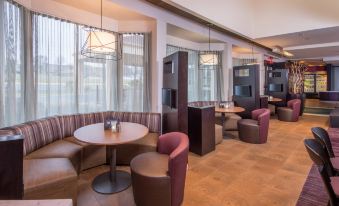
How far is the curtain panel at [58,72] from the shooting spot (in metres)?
2.79

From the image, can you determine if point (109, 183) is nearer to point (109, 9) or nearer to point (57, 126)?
point (57, 126)

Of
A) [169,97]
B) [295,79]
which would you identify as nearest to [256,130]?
[169,97]

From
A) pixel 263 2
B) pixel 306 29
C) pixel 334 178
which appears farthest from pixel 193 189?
pixel 263 2

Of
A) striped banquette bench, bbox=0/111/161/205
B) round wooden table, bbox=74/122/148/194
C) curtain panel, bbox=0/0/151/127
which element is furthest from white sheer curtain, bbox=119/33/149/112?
round wooden table, bbox=74/122/148/194

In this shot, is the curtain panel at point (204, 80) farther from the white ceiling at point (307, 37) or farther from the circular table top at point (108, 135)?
the circular table top at point (108, 135)

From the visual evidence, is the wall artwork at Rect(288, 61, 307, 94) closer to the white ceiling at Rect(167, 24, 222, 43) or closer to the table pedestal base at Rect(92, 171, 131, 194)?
the white ceiling at Rect(167, 24, 222, 43)

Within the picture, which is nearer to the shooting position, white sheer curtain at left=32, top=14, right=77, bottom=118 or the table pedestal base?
the table pedestal base

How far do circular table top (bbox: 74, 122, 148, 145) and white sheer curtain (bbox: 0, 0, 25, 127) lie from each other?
1.08 m

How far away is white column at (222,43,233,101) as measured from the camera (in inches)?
256

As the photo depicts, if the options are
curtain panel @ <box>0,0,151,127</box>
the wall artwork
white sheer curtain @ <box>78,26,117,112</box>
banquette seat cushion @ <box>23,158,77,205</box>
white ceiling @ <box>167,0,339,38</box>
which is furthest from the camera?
the wall artwork

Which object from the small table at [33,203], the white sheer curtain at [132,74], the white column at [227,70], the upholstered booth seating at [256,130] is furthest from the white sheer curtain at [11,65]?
the white column at [227,70]

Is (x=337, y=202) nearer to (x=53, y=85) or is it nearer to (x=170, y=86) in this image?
(x=170, y=86)

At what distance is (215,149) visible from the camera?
4168 millimetres

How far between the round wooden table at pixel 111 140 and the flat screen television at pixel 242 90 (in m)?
4.30
